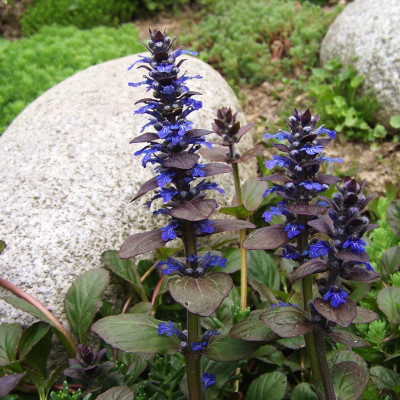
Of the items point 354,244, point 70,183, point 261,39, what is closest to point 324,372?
point 354,244

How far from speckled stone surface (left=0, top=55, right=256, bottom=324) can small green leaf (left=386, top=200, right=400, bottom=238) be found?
1.14 m

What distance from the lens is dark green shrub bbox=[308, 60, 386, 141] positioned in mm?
4496

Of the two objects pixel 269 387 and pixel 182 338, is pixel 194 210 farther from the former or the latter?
pixel 269 387

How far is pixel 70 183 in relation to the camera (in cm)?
324

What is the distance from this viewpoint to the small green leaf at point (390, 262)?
302cm

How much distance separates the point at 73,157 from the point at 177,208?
1.58 m

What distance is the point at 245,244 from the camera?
6.84ft

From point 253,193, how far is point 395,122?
188 centimetres

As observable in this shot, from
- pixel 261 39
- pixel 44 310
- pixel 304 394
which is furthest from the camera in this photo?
pixel 261 39

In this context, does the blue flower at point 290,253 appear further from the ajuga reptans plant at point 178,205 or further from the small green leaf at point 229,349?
the small green leaf at point 229,349

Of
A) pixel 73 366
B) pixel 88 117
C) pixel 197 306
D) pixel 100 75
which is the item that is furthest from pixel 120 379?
pixel 100 75

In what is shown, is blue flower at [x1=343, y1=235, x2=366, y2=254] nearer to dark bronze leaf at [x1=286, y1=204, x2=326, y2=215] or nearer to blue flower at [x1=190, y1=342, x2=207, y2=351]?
dark bronze leaf at [x1=286, y1=204, x2=326, y2=215]

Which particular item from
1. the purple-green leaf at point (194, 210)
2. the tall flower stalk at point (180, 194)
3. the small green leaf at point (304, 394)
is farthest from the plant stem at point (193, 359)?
the small green leaf at point (304, 394)

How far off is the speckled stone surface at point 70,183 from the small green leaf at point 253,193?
47cm
